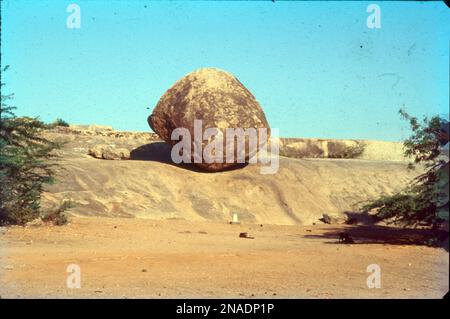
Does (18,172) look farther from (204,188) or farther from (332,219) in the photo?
(332,219)

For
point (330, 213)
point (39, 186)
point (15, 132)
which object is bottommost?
point (330, 213)

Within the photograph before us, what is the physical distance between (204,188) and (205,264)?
12.3 metres

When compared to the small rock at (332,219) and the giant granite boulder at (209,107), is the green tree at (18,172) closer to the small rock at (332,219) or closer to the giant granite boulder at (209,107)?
the giant granite boulder at (209,107)

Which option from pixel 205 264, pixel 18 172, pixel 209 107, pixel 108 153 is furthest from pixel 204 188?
pixel 205 264

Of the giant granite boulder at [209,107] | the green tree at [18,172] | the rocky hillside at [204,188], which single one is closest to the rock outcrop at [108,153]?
the rocky hillside at [204,188]

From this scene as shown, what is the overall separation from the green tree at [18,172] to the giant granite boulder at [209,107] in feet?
23.8

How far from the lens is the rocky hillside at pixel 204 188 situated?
18.4 metres

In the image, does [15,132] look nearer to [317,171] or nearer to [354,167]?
[317,171]

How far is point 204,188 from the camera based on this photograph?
2095cm

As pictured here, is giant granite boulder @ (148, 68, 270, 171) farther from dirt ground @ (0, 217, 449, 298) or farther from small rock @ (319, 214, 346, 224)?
dirt ground @ (0, 217, 449, 298)

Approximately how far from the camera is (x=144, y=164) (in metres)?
21.5
